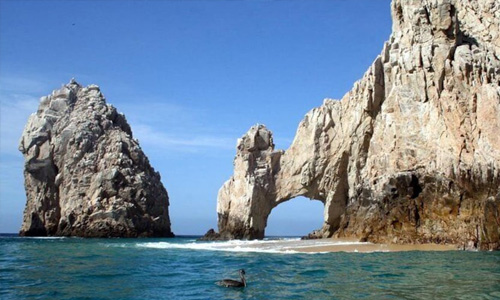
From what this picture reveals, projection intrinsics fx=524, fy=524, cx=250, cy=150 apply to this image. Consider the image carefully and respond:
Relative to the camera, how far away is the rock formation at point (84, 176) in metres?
78.3

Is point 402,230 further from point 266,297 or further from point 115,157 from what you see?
point 115,157

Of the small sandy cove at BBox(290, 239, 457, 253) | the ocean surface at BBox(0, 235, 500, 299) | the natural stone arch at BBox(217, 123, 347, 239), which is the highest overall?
the natural stone arch at BBox(217, 123, 347, 239)

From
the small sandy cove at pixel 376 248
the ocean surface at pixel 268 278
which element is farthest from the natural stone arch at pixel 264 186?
the ocean surface at pixel 268 278

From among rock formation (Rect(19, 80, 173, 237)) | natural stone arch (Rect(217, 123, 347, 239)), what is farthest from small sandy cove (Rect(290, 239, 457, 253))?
rock formation (Rect(19, 80, 173, 237))

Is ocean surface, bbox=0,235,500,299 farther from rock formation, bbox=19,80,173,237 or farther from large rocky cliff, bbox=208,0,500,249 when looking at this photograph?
rock formation, bbox=19,80,173,237

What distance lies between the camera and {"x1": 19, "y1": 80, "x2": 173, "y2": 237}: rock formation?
257 feet

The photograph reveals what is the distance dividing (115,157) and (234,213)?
34.9m

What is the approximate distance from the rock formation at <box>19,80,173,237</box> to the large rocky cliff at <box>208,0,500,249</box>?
3197 cm

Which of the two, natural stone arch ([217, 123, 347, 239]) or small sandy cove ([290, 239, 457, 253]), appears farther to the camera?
natural stone arch ([217, 123, 347, 239])

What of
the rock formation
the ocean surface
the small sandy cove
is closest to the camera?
the ocean surface

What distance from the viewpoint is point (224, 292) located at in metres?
16.0

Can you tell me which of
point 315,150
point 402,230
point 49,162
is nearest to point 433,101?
point 402,230

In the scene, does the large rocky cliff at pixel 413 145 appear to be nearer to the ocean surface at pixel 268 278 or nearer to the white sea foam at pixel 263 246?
the white sea foam at pixel 263 246

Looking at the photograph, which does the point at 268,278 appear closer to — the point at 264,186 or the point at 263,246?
the point at 263,246
